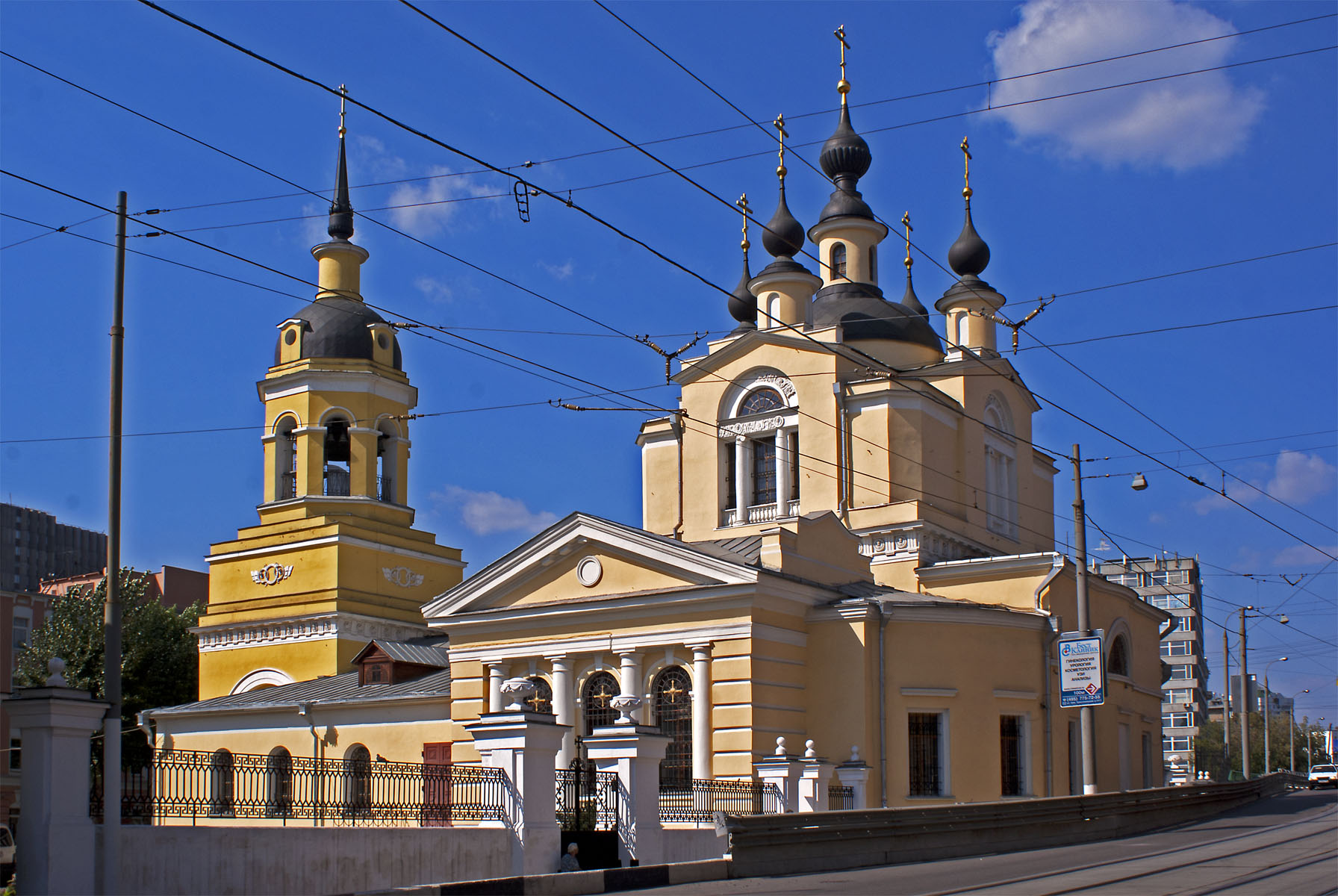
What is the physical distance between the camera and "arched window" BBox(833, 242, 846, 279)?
38.7 meters

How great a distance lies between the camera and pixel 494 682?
2959 cm

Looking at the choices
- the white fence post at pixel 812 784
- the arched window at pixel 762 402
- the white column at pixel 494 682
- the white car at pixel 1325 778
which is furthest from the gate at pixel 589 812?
the white car at pixel 1325 778

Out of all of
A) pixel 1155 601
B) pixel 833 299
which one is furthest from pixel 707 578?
pixel 1155 601

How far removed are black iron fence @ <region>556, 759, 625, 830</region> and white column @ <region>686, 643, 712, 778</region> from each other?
8455 millimetres

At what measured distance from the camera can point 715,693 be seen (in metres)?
27.0

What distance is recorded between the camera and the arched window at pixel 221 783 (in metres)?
15.1

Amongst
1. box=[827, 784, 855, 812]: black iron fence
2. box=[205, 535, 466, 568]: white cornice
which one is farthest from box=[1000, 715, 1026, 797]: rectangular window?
box=[205, 535, 466, 568]: white cornice

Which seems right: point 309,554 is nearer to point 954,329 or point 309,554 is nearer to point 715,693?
point 715,693

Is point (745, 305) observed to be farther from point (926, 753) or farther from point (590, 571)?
point (926, 753)

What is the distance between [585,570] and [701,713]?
3796 mm

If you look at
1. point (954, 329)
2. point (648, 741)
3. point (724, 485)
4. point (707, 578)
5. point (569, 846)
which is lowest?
point (569, 846)

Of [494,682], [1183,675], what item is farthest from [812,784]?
[1183,675]

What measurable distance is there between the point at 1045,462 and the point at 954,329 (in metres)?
4.99

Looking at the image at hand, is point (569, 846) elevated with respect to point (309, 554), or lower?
lower
